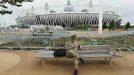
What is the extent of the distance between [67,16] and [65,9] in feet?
15.5

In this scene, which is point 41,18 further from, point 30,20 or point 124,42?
point 124,42

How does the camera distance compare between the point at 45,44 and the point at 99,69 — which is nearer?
the point at 99,69

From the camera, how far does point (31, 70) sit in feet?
40.7

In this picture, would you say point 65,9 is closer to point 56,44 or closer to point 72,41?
point 56,44

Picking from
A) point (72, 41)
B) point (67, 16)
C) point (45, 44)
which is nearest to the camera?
point (72, 41)

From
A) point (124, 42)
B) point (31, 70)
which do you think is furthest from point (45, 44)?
point (31, 70)

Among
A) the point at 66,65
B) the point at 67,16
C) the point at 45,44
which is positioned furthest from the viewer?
the point at 67,16

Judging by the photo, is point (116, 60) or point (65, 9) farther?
point (65, 9)

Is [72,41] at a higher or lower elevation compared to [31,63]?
higher

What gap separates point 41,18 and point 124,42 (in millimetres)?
114055

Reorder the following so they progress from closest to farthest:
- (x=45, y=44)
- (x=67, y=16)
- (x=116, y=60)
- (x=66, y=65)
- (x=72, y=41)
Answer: (x=72, y=41)
(x=66, y=65)
(x=116, y=60)
(x=45, y=44)
(x=67, y=16)

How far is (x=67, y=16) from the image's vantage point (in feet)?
427

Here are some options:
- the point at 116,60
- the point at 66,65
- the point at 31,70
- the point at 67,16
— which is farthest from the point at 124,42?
the point at 67,16

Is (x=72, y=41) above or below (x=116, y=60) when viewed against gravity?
above
